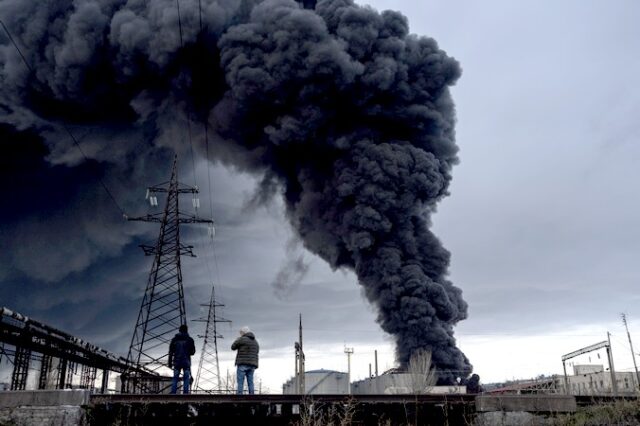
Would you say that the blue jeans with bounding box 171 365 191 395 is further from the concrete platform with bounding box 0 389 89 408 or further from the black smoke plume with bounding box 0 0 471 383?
the black smoke plume with bounding box 0 0 471 383

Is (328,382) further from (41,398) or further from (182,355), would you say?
(41,398)

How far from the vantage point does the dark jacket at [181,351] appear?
32.1 ft

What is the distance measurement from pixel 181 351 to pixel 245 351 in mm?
1345

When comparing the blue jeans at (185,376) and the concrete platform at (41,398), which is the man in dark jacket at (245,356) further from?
the concrete platform at (41,398)

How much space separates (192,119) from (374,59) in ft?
37.9

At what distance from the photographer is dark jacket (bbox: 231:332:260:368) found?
9383mm

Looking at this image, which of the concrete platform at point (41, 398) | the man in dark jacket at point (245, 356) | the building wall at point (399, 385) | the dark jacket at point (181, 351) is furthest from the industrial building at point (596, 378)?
the concrete platform at point (41, 398)

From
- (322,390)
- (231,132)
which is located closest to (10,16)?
(231,132)

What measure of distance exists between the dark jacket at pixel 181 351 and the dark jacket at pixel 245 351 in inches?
42.2

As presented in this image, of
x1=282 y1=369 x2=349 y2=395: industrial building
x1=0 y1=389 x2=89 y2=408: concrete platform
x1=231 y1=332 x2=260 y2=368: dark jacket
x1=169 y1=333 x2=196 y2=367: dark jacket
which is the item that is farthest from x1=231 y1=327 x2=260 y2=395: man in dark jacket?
x1=282 y1=369 x2=349 y2=395: industrial building

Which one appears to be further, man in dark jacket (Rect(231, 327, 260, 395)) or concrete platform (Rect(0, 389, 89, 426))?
man in dark jacket (Rect(231, 327, 260, 395))

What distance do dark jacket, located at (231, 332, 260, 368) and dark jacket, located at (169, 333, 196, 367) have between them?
3.52 ft

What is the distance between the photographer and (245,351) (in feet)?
30.9

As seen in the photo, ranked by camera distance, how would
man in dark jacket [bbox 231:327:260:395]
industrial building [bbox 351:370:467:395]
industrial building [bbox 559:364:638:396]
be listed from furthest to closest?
industrial building [bbox 559:364:638:396], industrial building [bbox 351:370:467:395], man in dark jacket [bbox 231:327:260:395]
